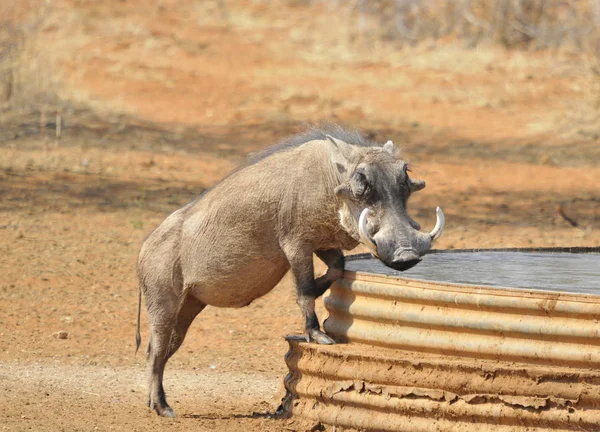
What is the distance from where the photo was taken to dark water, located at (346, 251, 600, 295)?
577cm

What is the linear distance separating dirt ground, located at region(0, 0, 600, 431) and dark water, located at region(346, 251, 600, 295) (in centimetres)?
62

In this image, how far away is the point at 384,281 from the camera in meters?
4.76

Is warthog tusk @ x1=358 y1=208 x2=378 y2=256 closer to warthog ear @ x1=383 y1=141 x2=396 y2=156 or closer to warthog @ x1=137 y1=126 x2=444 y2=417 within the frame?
warthog @ x1=137 y1=126 x2=444 y2=417

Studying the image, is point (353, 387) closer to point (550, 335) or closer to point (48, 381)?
point (550, 335)

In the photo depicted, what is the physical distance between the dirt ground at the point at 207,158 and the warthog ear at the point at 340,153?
3.66 ft

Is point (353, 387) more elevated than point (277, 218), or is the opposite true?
point (277, 218)

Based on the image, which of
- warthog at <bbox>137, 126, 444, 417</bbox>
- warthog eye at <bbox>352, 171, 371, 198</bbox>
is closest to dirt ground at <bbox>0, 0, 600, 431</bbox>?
warthog at <bbox>137, 126, 444, 417</bbox>

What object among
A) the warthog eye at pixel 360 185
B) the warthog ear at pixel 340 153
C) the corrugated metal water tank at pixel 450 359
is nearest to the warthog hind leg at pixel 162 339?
the corrugated metal water tank at pixel 450 359

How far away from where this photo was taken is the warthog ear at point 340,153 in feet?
16.4

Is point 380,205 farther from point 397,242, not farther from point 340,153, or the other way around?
point 340,153

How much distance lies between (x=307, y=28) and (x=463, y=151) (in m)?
9.91

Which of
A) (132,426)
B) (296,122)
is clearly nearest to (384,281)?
(132,426)

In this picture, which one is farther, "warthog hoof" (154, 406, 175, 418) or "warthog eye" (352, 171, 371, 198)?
"warthog hoof" (154, 406, 175, 418)

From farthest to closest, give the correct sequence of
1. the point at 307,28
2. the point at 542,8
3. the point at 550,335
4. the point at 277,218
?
1. the point at 307,28
2. the point at 542,8
3. the point at 277,218
4. the point at 550,335
